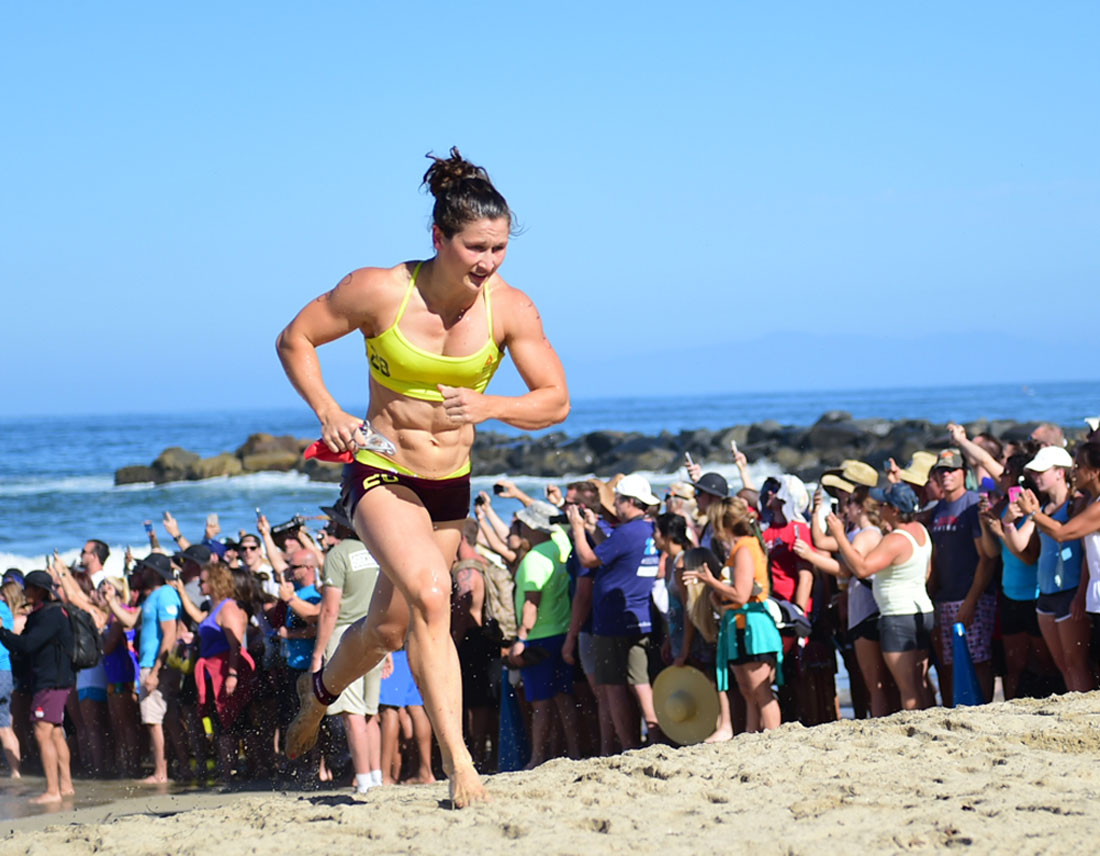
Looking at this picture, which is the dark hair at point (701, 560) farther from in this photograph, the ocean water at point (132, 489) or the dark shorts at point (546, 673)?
the ocean water at point (132, 489)

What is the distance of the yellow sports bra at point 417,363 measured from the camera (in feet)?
16.8

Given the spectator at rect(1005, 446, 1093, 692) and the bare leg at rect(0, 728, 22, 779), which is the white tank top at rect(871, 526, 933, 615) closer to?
the spectator at rect(1005, 446, 1093, 692)

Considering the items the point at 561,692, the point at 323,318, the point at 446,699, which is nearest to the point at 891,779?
the point at 446,699

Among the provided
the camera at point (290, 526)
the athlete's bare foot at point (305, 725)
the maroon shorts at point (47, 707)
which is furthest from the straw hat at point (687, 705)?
the maroon shorts at point (47, 707)

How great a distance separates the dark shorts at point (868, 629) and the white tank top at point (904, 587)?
0.15 metres

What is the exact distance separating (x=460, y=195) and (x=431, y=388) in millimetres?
745

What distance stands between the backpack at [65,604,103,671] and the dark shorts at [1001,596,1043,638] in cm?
628

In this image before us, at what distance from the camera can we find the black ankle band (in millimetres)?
5918

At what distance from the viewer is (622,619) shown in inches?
347

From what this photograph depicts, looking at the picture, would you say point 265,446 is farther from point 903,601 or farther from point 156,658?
point 903,601

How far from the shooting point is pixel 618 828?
14.8 ft

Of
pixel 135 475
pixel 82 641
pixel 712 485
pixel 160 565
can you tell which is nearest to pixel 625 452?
pixel 135 475

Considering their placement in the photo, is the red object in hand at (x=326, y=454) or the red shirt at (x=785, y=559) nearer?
the red object in hand at (x=326, y=454)

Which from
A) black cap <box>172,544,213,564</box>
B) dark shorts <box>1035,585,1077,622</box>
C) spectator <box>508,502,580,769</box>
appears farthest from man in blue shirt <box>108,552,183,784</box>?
dark shorts <box>1035,585,1077,622</box>
